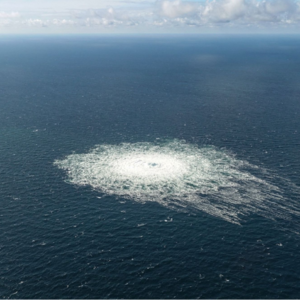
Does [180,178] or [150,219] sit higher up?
[180,178]

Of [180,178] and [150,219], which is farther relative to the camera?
[180,178]

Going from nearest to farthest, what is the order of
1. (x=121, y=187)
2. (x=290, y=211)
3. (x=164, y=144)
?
(x=290, y=211)
(x=121, y=187)
(x=164, y=144)

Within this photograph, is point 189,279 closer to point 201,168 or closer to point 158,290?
Answer: point 158,290

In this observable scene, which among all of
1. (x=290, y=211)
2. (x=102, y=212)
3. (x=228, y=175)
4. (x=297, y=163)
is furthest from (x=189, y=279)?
(x=297, y=163)

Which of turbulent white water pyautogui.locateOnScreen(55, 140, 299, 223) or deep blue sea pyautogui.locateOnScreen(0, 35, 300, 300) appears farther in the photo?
turbulent white water pyautogui.locateOnScreen(55, 140, 299, 223)

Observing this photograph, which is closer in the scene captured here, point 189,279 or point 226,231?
point 189,279

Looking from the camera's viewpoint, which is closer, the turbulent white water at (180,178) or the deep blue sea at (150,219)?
the deep blue sea at (150,219)

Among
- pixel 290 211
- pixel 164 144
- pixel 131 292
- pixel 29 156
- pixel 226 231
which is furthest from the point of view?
pixel 164 144

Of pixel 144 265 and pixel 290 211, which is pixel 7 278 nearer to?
pixel 144 265
